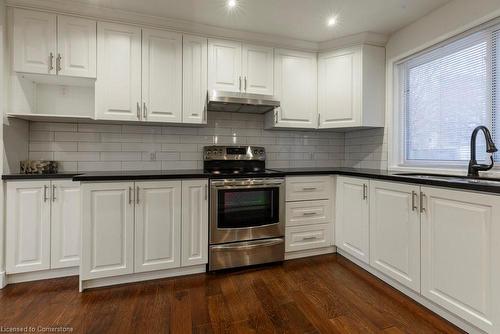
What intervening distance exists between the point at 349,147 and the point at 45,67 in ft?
11.2

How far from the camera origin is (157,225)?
7.20ft

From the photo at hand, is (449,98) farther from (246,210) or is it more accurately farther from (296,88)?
(246,210)

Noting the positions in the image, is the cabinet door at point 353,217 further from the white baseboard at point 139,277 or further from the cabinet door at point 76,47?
the cabinet door at point 76,47

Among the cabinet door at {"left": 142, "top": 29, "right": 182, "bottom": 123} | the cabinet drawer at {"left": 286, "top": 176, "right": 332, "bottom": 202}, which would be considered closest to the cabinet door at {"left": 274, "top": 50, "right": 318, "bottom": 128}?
the cabinet drawer at {"left": 286, "top": 176, "right": 332, "bottom": 202}

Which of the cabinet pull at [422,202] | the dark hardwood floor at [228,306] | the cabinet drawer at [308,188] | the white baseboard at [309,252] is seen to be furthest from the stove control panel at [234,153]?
the cabinet pull at [422,202]

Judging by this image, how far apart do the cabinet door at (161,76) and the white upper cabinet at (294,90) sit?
1.07m

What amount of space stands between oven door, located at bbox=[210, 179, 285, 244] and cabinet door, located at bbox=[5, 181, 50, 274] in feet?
4.65

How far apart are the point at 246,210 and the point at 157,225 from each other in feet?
2.70

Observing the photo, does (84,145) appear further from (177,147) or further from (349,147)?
(349,147)

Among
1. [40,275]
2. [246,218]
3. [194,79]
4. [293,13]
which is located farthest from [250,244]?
[293,13]

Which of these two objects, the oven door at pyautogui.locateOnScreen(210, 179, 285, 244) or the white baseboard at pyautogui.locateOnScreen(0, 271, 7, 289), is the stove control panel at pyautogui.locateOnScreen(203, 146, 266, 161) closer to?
the oven door at pyautogui.locateOnScreen(210, 179, 285, 244)

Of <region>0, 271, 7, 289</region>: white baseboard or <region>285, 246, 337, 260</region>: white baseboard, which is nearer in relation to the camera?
<region>0, 271, 7, 289</region>: white baseboard

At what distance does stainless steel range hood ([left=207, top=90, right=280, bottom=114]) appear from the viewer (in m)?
2.48

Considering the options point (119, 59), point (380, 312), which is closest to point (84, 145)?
point (119, 59)
